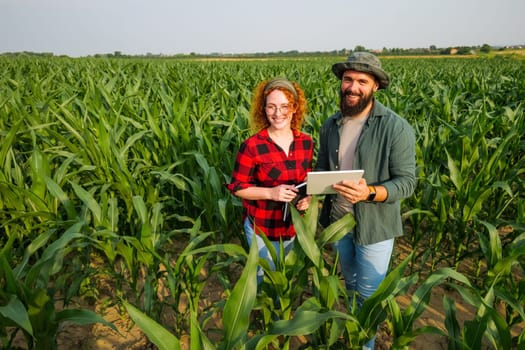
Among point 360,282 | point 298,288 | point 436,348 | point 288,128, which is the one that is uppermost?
point 288,128

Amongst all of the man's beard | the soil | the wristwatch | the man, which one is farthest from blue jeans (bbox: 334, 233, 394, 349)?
the man's beard

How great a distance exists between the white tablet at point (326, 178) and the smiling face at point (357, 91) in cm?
34

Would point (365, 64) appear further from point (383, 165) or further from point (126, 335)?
point (126, 335)

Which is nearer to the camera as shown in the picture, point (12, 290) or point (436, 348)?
point (12, 290)

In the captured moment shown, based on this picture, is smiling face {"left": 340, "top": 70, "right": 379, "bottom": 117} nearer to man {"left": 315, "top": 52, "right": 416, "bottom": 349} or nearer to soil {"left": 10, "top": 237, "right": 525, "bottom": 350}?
man {"left": 315, "top": 52, "right": 416, "bottom": 349}

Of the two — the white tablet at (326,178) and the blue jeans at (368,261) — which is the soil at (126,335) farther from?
the white tablet at (326,178)

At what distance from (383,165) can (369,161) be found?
7cm

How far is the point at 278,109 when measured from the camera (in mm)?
1522

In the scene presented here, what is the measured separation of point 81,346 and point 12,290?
839mm

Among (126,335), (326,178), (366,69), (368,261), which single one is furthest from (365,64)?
(126,335)

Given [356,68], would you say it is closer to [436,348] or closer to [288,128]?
[288,128]

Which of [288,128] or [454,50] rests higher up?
[454,50]

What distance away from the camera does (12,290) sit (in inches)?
44.1

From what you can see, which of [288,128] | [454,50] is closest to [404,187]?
[288,128]
